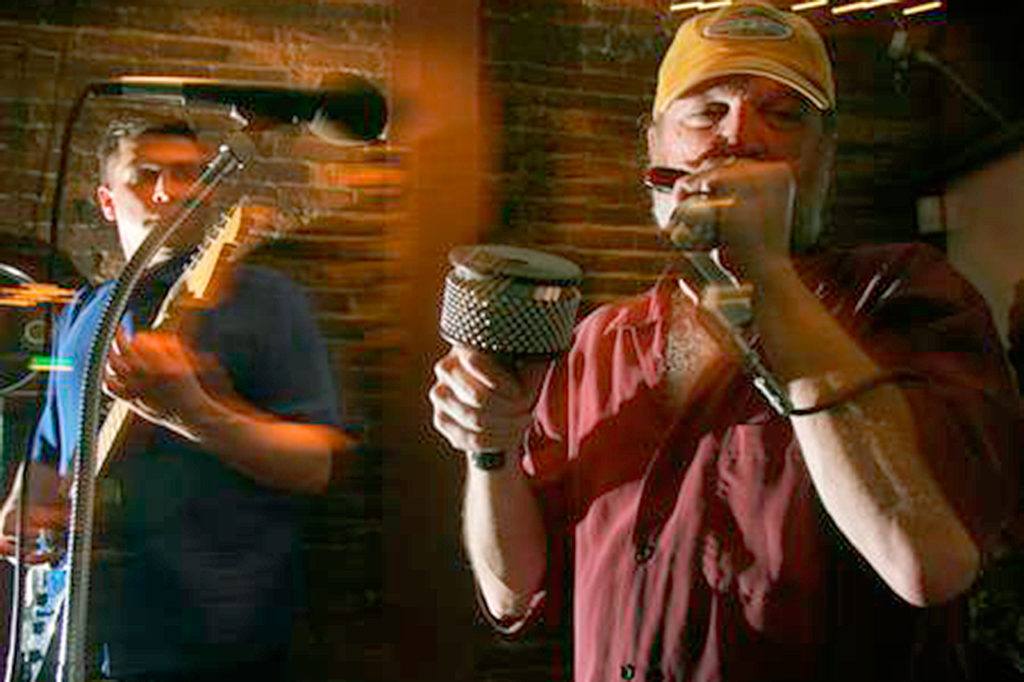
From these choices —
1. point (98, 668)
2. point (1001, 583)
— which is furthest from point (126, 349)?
point (1001, 583)

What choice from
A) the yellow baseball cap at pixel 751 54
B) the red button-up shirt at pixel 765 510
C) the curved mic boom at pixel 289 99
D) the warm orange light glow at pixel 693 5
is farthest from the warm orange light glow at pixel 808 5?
the curved mic boom at pixel 289 99

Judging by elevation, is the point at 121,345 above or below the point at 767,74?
below

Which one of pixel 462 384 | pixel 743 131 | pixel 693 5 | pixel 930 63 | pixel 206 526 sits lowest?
pixel 206 526

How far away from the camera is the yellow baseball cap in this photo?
1.49 metres

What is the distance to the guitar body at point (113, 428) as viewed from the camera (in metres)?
2.21

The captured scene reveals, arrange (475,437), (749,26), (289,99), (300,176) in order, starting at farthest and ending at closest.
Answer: (300,176), (749,26), (289,99), (475,437)

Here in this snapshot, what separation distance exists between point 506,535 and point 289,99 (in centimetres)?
66

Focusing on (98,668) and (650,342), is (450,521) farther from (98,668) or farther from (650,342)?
(650,342)

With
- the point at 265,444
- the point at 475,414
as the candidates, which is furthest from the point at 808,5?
the point at 475,414

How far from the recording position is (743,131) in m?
1.42

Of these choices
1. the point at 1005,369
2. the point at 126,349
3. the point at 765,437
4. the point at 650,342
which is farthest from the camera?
the point at 126,349

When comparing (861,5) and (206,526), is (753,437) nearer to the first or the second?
(206,526)

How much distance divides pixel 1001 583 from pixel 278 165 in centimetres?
251

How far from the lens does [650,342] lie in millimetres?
1581
